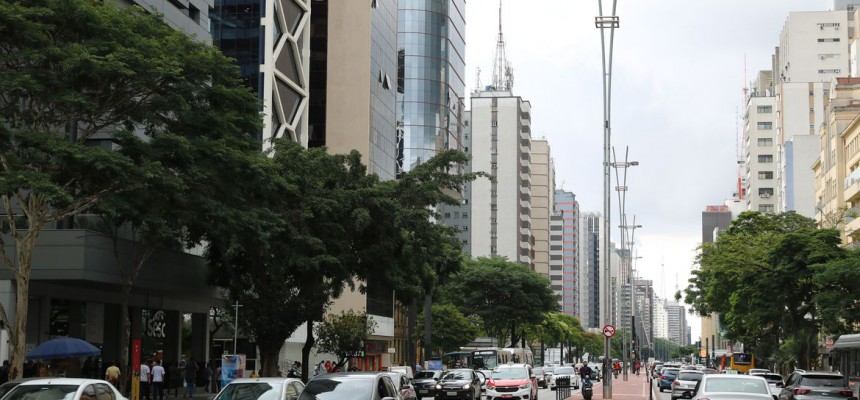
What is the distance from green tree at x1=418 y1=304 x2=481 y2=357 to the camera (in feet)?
276

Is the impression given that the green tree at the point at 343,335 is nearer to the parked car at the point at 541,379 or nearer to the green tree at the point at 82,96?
the parked car at the point at 541,379

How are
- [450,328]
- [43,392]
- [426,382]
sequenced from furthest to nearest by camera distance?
1. [450,328]
2. [426,382]
3. [43,392]

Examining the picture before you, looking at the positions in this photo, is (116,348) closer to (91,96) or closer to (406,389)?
(91,96)

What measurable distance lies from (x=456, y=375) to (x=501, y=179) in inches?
4823

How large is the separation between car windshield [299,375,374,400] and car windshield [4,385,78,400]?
4274 mm

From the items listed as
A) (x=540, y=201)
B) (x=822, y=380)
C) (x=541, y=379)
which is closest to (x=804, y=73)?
(x=540, y=201)

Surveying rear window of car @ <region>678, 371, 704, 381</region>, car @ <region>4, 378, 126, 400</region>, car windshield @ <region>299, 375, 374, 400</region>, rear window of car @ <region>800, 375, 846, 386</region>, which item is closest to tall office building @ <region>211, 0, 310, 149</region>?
rear window of car @ <region>678, 371, 704, 381</region>

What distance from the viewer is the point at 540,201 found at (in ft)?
614

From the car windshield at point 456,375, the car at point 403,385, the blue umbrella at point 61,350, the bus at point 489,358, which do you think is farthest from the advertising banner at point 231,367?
the bus at point 489,358

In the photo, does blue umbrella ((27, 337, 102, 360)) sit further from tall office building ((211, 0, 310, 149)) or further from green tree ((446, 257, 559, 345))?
green tree ((446, 257, 559, 345))

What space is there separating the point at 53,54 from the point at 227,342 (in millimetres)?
36339

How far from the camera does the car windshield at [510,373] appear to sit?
40000mm

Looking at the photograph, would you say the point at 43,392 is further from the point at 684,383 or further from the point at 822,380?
the point at 684,383

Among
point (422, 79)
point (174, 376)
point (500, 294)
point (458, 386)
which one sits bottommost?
point (174, 376)
